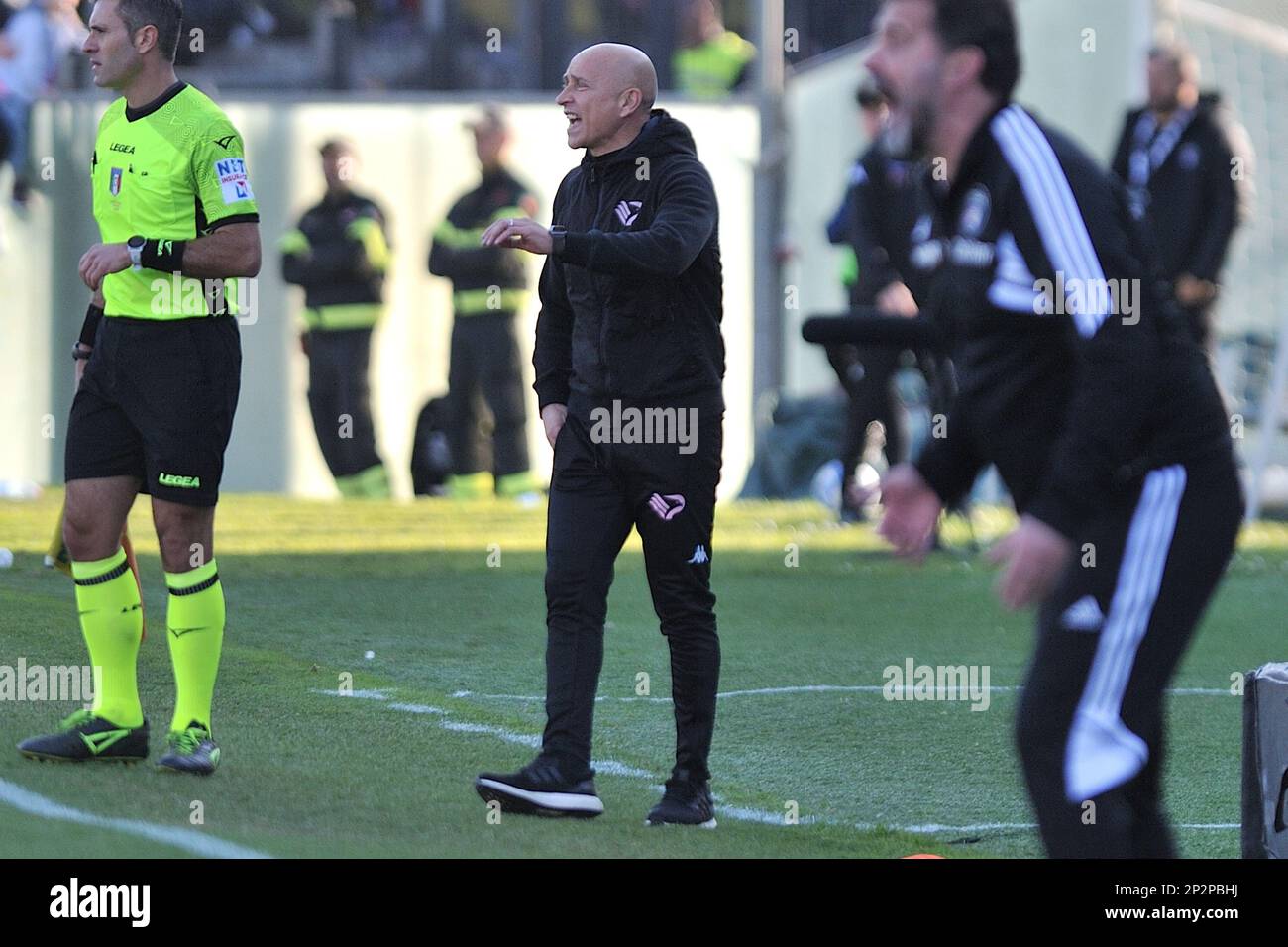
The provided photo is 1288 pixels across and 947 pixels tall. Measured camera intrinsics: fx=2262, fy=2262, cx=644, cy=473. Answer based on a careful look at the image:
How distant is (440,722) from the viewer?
7.30 meters

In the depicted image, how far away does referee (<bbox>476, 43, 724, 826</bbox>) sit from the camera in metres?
5.90

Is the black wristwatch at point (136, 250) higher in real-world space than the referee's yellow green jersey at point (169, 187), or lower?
lower

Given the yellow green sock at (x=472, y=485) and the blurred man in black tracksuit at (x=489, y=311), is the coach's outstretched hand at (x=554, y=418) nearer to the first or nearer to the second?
the blurred man in black tracksuit at (x=489, y=311)

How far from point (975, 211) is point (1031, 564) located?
65 cm

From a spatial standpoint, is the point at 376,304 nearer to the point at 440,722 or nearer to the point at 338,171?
the point at 338,171

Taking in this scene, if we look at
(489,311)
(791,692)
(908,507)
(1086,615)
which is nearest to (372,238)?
(489,311)

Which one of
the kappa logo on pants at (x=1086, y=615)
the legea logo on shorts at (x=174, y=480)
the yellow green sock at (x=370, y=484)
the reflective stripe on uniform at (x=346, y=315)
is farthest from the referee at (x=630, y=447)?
the yellow green sock at (x=370, y=484)

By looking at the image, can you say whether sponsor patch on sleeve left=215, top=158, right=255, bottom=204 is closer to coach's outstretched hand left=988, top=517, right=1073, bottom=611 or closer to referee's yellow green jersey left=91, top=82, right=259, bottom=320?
referee's yellow green jersey left=91, top=82, right=259, bottom=320

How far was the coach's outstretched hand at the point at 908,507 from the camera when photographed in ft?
13.9

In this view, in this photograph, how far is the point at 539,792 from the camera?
5.84 metres

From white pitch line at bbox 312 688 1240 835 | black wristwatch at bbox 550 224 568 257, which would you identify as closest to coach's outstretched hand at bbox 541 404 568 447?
black wristwatch at bbox 550 224 568 257

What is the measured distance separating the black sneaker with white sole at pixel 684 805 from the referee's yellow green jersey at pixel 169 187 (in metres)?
1.83

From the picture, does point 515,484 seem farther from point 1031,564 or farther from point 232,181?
point 1031,564

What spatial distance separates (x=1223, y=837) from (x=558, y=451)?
2.05m
